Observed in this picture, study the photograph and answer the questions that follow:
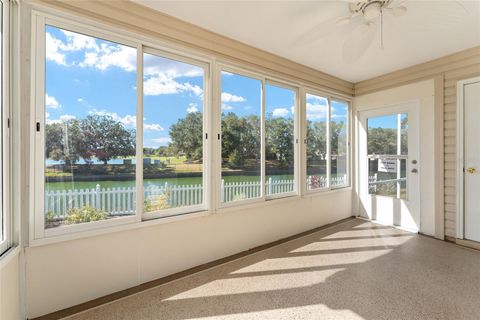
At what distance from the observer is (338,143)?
439 cm

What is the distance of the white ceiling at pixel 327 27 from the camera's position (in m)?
2.20

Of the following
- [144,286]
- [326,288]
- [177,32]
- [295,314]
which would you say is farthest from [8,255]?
[326,288]

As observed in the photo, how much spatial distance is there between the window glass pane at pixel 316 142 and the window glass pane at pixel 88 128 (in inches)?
105

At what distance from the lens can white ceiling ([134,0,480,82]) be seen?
7.22ft

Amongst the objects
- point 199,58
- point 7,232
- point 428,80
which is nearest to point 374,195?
point 428,80

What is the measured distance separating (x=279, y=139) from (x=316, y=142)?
885 mm

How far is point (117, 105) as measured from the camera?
2184mm

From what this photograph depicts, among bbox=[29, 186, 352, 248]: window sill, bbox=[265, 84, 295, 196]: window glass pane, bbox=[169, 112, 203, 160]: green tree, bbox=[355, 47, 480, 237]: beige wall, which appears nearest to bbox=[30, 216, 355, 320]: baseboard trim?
bbox=[29, 186, 352, 248]: window sill

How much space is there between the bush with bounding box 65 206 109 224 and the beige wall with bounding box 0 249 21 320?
1.25ft

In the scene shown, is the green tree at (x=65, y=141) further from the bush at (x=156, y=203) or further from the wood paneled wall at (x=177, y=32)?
the wood paneled wall at (x=177, y=32)

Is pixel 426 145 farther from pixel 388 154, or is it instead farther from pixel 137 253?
pixel 137 253

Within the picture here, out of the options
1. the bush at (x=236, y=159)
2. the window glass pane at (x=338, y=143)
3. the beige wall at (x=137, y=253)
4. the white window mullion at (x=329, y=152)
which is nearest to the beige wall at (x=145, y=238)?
the beige wall at (x=137, y=253)

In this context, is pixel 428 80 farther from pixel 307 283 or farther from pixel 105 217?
pixel 105 217

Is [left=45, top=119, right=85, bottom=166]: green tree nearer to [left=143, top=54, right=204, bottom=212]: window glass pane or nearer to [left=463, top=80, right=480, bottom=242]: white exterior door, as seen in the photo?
[left=143, top=54, right=204, bottom=212]: window glass pane
